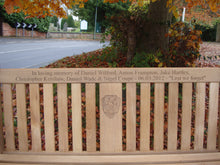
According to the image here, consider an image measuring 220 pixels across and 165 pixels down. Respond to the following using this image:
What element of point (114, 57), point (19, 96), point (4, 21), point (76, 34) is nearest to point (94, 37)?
point (76, 34)

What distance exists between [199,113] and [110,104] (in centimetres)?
70

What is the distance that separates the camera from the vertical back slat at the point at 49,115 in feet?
6.12

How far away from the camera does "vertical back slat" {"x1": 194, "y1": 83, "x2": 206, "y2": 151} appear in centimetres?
189

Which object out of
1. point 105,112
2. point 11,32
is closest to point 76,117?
point 105,112

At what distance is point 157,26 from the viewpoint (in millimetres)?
5344

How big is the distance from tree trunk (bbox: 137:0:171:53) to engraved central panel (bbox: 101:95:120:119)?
3.79 metres

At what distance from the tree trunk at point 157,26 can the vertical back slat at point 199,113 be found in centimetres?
363

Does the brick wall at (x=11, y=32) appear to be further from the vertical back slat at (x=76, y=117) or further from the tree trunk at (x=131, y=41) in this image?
the vertical back slat at (x=76, y=117)

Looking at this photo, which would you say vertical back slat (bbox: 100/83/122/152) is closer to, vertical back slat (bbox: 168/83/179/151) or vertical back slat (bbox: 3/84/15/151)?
vertical back slat (bbox: 168/83/179/151)

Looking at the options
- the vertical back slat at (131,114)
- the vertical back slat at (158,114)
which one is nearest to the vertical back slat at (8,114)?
the vertical back slat at (131,114)

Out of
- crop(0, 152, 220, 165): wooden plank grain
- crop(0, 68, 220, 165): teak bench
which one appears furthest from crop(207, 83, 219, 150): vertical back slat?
crop(0, 152, 220, 165): wooden plank grain

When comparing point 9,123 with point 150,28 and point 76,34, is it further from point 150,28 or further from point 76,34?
point 76,34

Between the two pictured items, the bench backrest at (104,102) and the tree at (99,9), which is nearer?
the bench backrest at (104,102)

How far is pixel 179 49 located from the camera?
5.16 meters
